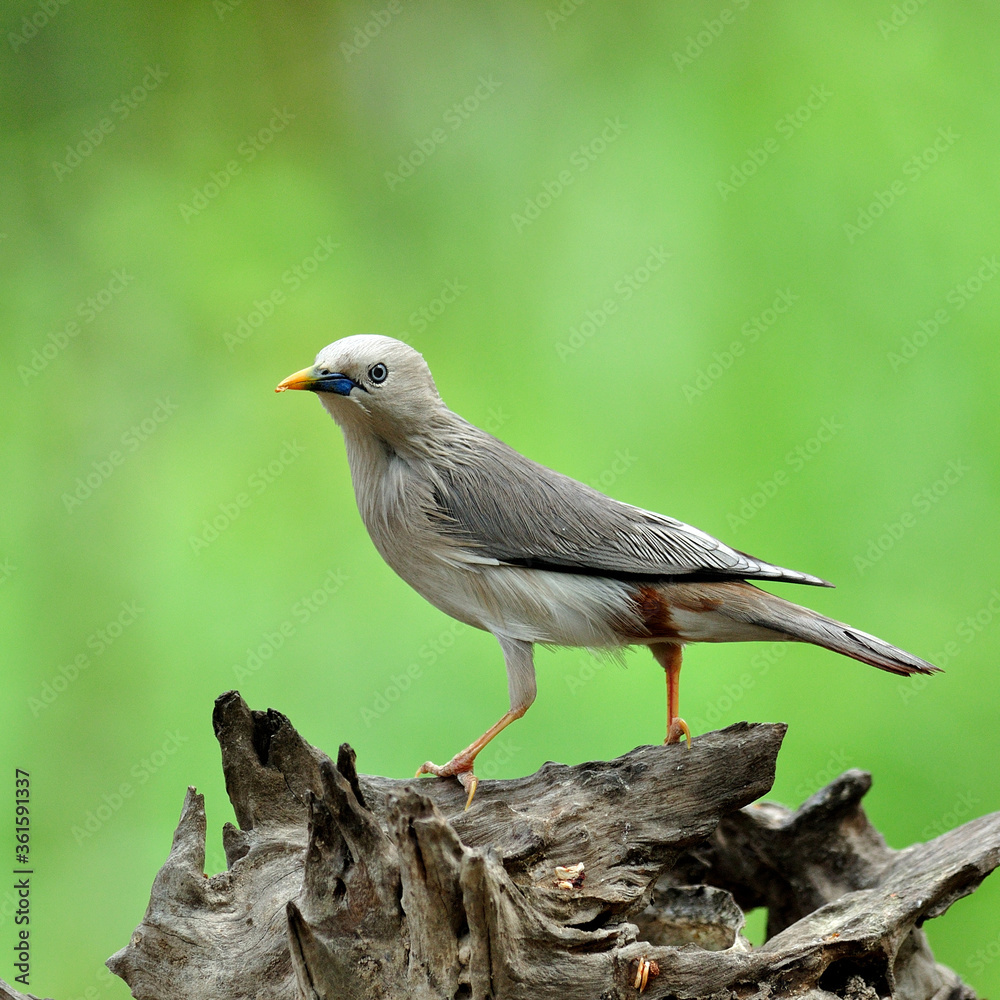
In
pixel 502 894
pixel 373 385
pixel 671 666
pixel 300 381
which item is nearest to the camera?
pixel 502 894

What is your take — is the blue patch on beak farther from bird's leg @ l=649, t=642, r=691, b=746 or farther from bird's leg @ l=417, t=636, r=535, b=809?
bird's leg @ l=649, t=642, r=691, b=746

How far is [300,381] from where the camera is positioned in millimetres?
2918

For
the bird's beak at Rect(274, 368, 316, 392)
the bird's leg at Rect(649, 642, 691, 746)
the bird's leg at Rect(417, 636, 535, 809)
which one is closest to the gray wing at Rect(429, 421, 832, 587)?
the bird's leg at Rect(417, 636, 535, 809)

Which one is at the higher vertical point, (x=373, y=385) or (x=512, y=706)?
(x=373, y=385)

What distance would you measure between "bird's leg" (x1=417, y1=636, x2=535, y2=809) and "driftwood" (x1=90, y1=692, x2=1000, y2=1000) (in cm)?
5

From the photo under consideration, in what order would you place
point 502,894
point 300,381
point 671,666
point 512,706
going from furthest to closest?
1. point 671,666
2. point 512,706
3. point 300,381
4. point 502,894

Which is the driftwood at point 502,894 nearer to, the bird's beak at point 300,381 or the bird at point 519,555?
the bird at point 519,555

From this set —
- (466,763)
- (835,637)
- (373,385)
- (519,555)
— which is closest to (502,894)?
(466,763)

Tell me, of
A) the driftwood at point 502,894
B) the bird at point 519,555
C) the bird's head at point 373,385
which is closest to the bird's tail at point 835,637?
the bird at point 519,555

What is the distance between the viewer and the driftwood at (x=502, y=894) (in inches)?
99.2

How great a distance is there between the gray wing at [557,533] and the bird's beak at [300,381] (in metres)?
0.47

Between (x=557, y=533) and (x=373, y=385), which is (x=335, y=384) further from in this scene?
(x=557, y=533)

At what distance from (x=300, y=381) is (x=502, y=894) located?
1.41m

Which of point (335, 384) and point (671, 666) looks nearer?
point (335, 384)
